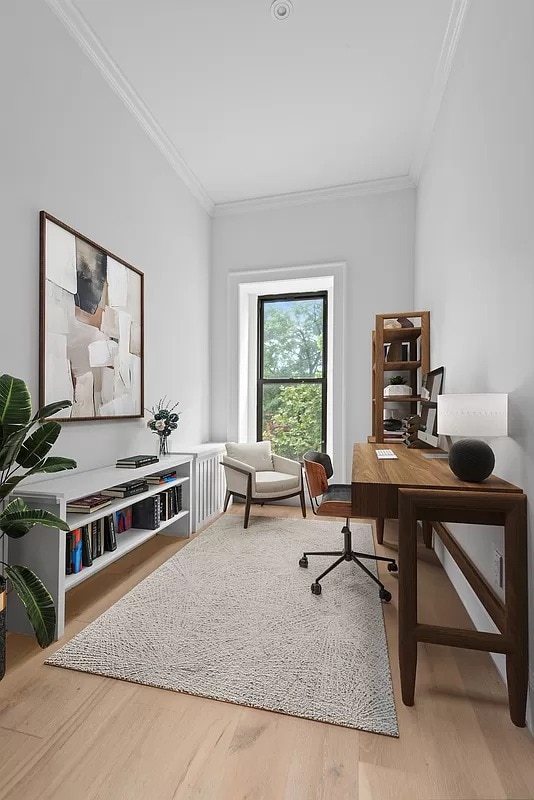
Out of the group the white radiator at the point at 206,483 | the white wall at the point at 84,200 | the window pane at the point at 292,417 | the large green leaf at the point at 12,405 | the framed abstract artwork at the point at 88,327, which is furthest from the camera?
the window pane at the point at 292,417

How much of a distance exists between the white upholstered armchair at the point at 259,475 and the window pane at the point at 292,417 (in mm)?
Result: 604

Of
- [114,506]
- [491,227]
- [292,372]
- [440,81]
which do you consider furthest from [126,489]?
[440,81]

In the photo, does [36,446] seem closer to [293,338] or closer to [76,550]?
[76,550]

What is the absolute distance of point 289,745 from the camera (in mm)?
1271

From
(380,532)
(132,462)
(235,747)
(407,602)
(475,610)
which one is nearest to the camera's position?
(235,747)

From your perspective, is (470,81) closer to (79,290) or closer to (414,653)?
(79,290)

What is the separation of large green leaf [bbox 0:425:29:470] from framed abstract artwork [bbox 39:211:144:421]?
0.71 m

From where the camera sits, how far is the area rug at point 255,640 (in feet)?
4.87

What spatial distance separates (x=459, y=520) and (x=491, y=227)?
1335mm

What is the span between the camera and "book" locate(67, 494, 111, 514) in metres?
2.16

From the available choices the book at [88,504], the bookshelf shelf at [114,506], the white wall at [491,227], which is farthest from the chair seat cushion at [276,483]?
the white wall at [491,227]

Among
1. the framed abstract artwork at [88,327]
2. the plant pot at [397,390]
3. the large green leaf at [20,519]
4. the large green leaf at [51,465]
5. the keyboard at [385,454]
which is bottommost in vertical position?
the large green leaf at [20,519]

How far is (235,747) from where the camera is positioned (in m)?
1.27

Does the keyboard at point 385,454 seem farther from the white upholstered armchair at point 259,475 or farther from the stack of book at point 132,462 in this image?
the stack of book at point 132,462
